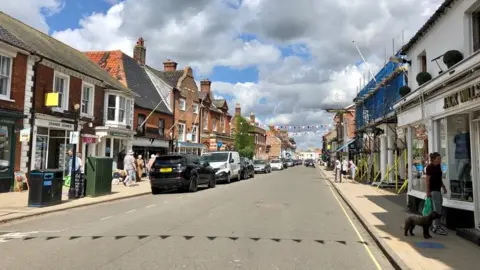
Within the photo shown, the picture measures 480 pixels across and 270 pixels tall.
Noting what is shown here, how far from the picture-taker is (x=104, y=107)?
25312 millimetres

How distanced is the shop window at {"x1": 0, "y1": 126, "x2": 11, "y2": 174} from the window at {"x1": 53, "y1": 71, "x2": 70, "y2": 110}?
13.5 ft

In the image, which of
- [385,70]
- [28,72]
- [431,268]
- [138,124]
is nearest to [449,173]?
[431,268]

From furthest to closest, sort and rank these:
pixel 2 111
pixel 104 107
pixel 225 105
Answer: pixel 225 105
pixel 104 107
pixel 2 111

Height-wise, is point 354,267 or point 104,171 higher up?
point 104,171

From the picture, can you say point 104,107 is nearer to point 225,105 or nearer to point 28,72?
point 28,72

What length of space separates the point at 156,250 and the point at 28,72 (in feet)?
46.7

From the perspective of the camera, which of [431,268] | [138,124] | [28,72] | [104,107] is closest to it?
[431,268]

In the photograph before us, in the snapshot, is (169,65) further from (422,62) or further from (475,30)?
(475,30)

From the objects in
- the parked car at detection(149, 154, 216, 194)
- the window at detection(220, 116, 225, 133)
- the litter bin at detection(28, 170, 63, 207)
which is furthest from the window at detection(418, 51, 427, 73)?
the window at detection(220, 116, 225, 133)

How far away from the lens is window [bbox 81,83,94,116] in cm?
2319

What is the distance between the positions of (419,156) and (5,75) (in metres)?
16.2

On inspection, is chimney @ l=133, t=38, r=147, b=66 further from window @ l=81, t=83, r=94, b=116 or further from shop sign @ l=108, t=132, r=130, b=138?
window @ l=81, t=83, r=94, b=116

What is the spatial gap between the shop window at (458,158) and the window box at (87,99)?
61.9 ft

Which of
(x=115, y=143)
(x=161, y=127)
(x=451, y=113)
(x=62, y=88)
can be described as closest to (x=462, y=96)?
(x=451, y=113)
